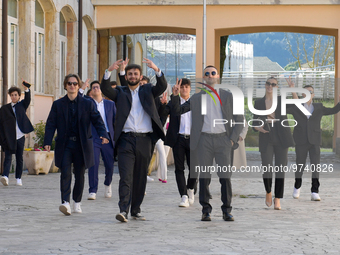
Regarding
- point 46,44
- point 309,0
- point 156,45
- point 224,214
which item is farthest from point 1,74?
point 156,45

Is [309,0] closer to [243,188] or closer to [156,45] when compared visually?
[243,188]

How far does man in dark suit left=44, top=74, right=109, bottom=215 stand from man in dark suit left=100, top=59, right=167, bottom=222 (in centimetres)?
67

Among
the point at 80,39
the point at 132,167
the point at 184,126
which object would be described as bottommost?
the point at 132,167

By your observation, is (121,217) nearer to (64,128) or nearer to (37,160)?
(64,128)

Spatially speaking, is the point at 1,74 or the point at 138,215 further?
the point at 1,74

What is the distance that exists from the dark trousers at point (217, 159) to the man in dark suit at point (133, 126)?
1.87 feet

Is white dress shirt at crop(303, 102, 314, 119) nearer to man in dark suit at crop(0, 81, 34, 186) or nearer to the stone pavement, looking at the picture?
the stone pavement

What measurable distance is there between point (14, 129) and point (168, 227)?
19.1 ft

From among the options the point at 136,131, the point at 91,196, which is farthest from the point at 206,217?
the point at 91,196

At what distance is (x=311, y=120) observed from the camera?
1019 cm

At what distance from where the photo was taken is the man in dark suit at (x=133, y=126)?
7.69 meters

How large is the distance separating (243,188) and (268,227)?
4823mm

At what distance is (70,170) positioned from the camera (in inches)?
330

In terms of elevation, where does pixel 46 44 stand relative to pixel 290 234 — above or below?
above
